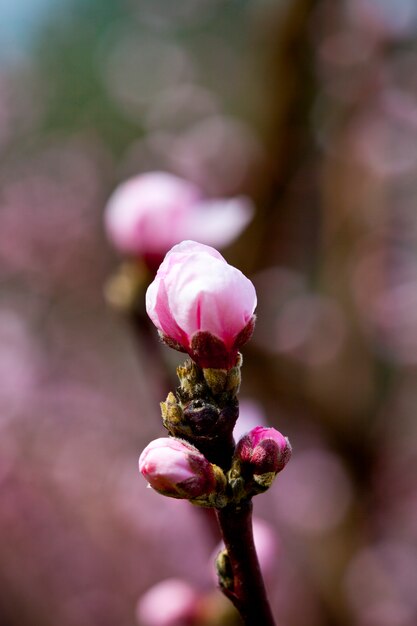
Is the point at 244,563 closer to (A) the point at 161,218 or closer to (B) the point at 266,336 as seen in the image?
(A) the point at 161,218

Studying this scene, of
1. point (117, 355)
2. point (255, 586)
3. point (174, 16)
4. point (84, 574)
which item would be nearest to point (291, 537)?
point (84, 574)

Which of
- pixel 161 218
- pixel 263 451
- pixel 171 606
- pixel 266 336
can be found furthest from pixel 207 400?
pixel 266 336

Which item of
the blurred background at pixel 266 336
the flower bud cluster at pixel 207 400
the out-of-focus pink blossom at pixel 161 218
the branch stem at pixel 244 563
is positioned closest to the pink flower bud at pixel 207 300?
the flower bud cluster at pixel 207 400

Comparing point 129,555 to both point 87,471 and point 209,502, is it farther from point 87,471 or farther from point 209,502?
point 209,502

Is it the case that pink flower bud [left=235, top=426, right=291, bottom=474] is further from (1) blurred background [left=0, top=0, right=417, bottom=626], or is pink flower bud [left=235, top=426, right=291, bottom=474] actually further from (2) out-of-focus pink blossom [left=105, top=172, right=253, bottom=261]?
(2) out-of-focus pink blossom [left=105, top=172, right=253, bottom=261]

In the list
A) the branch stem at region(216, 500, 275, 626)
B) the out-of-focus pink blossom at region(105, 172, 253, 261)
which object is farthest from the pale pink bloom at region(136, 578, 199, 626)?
the out-of-focus pink blossom at region(105, 172, 253, 261)
